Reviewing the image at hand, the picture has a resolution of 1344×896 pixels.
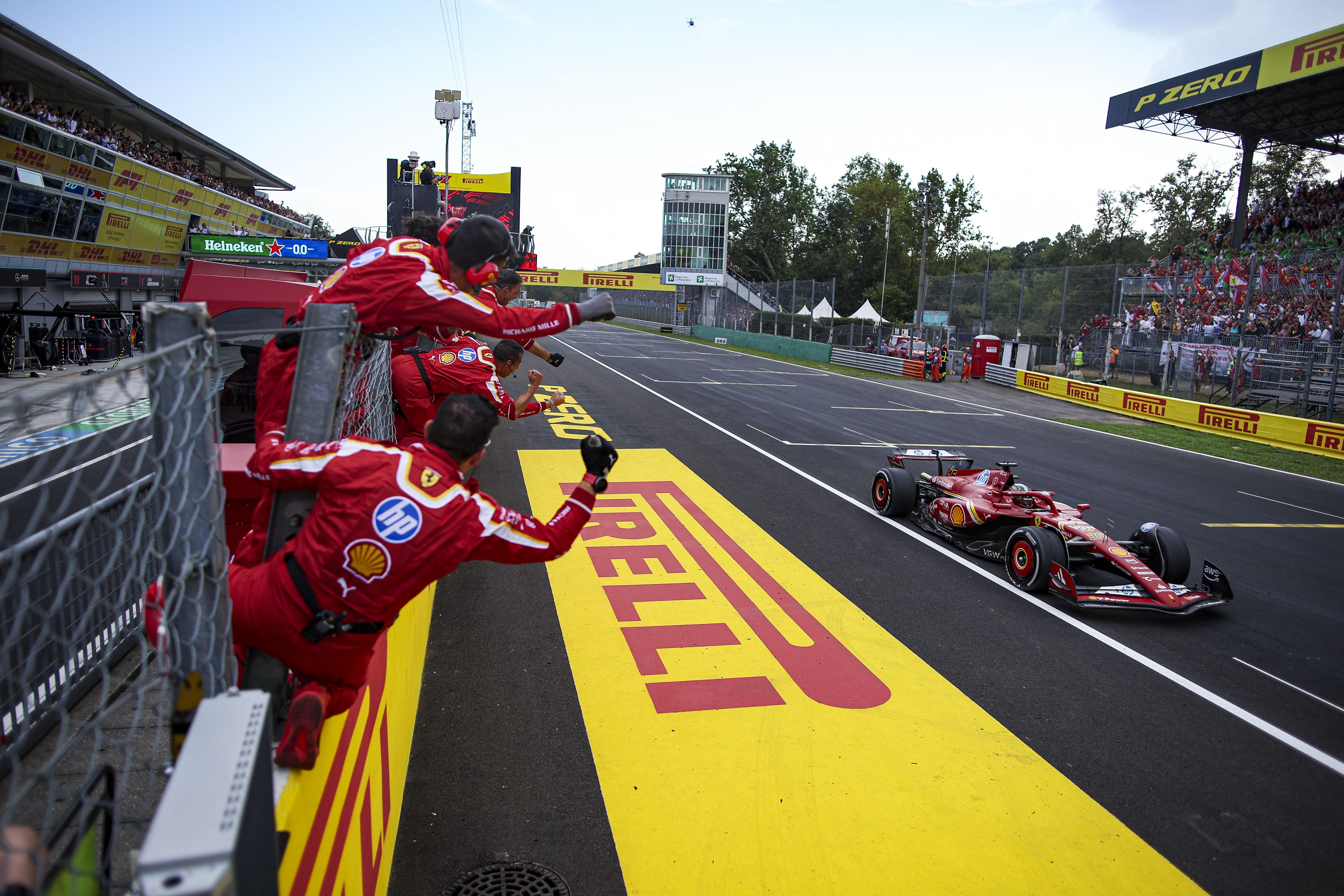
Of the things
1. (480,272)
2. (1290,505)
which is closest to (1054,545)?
(480,272)

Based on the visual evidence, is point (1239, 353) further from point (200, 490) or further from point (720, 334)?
point (720, 334)

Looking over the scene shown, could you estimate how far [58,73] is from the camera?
77.0ft

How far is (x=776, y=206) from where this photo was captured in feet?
293

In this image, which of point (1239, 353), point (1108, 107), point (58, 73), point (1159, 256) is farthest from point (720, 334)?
point (1159, 256)

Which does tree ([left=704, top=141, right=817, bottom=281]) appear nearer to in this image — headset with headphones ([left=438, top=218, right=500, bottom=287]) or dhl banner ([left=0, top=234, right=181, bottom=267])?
dhl banner ([left=0, top=234, right=181, bottom=267])

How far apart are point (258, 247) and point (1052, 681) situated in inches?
677

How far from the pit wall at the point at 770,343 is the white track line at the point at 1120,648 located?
25.5 meters

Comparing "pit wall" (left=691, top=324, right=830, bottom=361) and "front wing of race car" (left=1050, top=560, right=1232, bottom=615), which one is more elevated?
"pit wall" (left=691, top=324, right=830, bottom=361)

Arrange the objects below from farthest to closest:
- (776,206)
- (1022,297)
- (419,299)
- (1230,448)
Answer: (776,206), (1022,297), (1230,448), (419,299)

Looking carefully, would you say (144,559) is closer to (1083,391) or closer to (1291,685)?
(1291,685)

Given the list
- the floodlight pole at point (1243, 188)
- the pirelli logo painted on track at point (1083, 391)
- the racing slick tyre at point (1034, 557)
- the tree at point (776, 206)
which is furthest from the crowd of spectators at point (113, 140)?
the tree at point (776, 206)

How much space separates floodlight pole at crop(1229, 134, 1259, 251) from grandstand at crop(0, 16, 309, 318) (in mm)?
35765

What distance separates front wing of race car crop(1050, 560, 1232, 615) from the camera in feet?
20.8

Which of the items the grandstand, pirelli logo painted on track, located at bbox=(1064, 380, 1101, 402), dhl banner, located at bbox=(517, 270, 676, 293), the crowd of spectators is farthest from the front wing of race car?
dhl banner, located at bbox=(517, 270, 676, 293)
